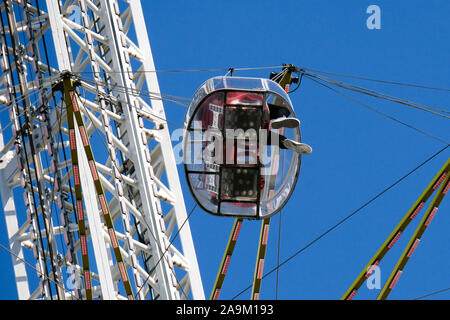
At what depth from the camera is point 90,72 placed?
28.0 meters

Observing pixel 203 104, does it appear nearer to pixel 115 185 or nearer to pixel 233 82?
pixel 233 82

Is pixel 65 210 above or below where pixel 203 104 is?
below

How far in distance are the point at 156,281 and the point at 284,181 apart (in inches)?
223

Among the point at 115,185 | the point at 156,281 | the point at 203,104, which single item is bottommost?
the point at 156,281

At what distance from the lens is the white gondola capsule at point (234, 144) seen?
22.5 metres

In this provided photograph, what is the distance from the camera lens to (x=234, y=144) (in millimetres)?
22672

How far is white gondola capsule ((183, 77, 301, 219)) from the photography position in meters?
22.5

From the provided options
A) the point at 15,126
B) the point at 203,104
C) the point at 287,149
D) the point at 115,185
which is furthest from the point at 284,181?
the point at 15,126
